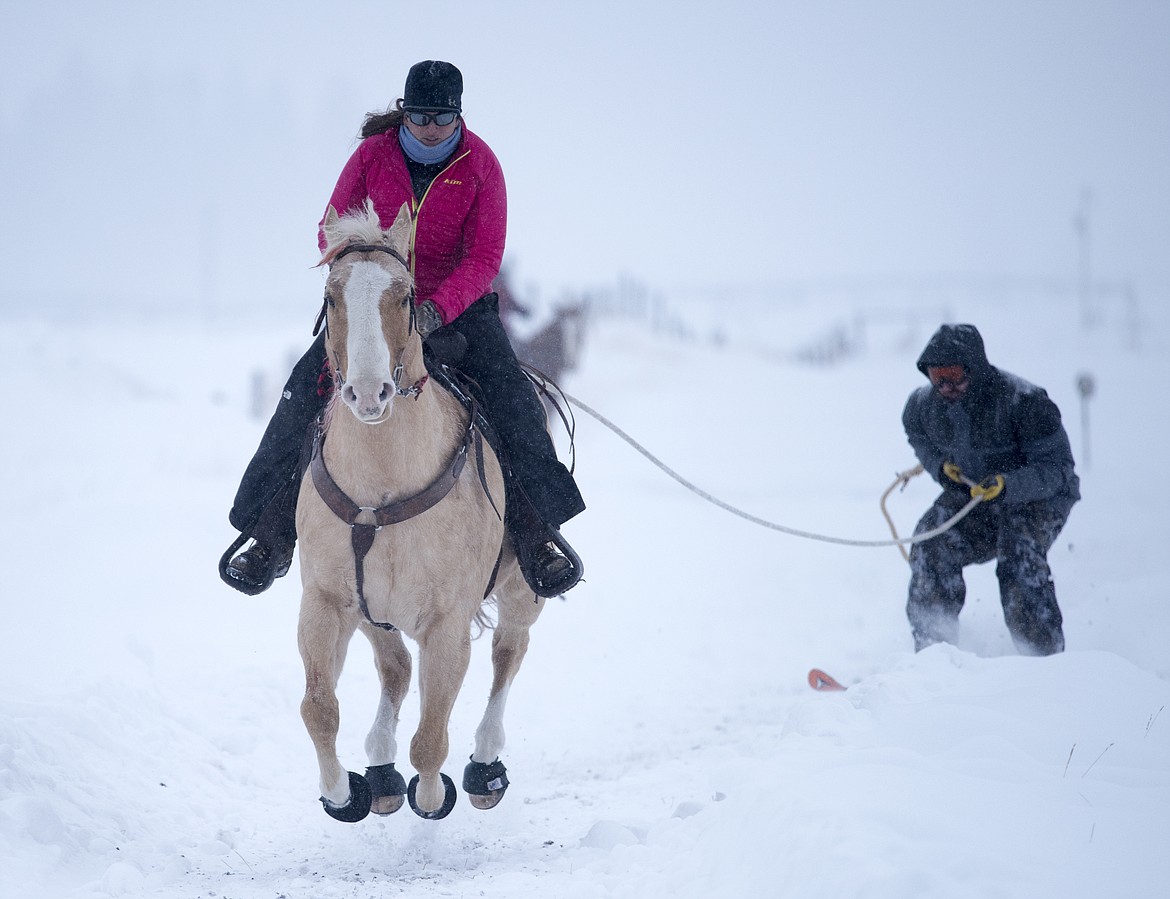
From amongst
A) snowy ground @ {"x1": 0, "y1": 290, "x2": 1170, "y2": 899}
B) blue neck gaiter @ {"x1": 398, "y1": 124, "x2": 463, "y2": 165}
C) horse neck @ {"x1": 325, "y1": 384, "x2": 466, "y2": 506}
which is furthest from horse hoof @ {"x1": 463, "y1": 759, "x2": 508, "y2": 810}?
blue neck gaiter @ {"x1": 398, "y1": 124, "x2": 463, "y2": 165}

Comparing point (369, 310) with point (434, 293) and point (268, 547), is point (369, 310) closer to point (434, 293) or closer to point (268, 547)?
point (434, 293)

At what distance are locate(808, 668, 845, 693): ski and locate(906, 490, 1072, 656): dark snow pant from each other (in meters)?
0.67

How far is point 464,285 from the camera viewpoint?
13.5 feet

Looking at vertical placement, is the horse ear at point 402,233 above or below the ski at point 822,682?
above

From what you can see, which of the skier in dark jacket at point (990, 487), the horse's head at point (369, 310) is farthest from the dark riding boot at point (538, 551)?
Answer: the skier in dark jacket at point (990, 487)

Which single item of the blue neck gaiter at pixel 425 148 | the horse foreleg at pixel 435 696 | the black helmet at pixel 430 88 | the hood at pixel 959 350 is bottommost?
the horse foreleg at pixel 435 696

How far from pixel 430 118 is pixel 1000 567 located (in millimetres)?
4618

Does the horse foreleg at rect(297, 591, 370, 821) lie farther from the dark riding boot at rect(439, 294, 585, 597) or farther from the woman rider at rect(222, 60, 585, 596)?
the dark riding boot at rect(439, 294, 585, 597)

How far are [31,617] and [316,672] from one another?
4837mm

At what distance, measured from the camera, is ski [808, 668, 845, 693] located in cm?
615

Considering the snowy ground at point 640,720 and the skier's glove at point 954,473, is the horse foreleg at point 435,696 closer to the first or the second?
the snowy ground at point 640,720

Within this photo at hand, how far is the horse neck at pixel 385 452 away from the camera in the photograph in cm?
354

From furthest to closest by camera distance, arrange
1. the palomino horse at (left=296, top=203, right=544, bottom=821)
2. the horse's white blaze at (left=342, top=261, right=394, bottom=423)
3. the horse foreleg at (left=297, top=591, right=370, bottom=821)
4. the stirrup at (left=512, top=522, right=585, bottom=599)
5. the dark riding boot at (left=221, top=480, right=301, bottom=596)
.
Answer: the stirrup at (left=512, top=522, right=585, bottom=599) < the dark riding boot at (left=221, top=480, right=301, bottom=596) < the horse foreleg at (left=297, top=591, right=370, bottom=821) < the palomino horse at (left=296, top=203, right=544, bottom=821) < the horse's white blaze at (left=342, top=261, right=394, bottom=423)

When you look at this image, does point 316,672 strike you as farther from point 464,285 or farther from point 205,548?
point 205,548
